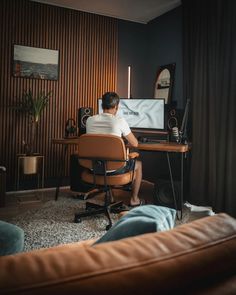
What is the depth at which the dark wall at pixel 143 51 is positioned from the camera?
4281 millimetres

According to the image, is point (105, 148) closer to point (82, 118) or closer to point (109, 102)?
point (109, 102)

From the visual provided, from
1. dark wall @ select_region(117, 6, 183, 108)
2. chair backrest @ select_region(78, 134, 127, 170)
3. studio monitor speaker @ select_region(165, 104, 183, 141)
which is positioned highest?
dark wall @ select_region(117, 6, 183, 108)

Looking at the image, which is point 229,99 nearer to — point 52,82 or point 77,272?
point 52,82

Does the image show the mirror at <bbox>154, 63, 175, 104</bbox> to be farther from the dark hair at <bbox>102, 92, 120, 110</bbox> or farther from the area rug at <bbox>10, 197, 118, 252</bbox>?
the area rug at <bbox>10, 197, 118, 252</bbox>

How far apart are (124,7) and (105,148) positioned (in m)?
2.40

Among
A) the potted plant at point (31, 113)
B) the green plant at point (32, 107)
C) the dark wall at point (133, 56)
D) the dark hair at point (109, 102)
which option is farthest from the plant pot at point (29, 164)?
the dark wall at point (133, 56)

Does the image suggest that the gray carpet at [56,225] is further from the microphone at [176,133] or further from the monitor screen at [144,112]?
the monitor screen at [144,112]

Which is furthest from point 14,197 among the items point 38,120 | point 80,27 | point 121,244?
point 121,244

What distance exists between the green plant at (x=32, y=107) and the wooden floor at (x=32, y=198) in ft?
1.73

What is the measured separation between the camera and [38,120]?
3.97 metres

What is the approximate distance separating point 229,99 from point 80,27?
2.33 metres

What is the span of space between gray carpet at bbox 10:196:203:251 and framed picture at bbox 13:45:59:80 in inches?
66.4

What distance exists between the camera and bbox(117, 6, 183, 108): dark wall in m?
4.28

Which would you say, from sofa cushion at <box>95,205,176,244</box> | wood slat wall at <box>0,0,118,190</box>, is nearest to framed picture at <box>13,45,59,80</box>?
wood slat wall at <box>0,0,118,190</box>
